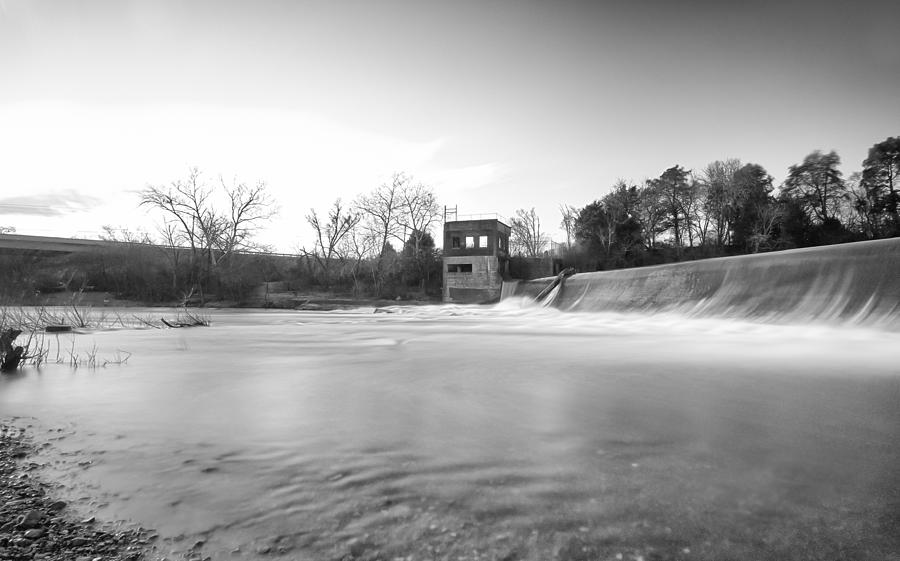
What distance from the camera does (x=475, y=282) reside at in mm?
33094

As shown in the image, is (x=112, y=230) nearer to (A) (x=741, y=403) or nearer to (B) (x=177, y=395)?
(B) (x=177, y=395)

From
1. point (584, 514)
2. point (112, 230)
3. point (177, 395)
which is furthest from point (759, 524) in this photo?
point (112, 230)

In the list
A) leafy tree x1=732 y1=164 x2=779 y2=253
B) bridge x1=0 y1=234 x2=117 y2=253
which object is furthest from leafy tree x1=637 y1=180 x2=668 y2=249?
bridge x1=0 y1=234 x2=117 y2=253

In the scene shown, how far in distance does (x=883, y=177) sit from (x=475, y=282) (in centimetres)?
3024

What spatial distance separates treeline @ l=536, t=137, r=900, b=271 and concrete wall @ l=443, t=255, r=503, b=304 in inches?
299

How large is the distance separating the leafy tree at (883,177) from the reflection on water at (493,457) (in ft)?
112

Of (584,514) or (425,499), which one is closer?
(584,514)

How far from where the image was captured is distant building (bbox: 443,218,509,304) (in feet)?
107

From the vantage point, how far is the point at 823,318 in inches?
298

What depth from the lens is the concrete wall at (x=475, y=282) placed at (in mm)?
32406

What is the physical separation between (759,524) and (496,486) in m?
0.96

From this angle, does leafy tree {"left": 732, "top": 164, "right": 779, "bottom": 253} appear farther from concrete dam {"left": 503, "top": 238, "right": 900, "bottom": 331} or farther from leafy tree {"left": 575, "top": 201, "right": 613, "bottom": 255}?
concrete dam {"left": 503, "top": 238, "right": 900, "bottom": 331}

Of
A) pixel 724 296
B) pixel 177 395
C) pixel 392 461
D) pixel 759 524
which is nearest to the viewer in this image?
pixel 759 524

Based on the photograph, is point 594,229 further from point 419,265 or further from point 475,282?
point 419,265
